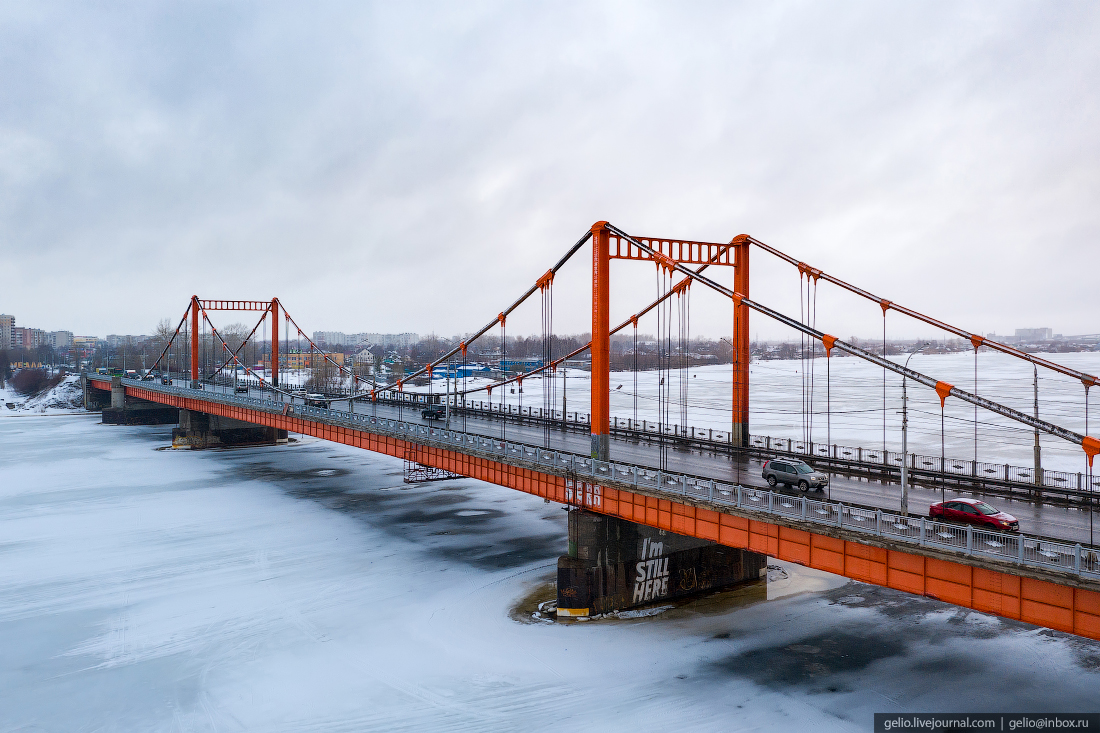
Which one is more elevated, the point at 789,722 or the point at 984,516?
the point at 984,516

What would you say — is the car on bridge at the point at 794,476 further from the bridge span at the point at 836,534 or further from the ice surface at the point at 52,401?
the ice surface at the point at 52,401

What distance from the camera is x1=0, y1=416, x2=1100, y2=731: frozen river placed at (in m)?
25.4

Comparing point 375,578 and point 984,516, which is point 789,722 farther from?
point 375,578

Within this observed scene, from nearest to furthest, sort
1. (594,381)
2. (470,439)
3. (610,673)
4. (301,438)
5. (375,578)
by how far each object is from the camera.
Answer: (610,673) < (594,381) < (375,578) < (470,439) < (301,438)

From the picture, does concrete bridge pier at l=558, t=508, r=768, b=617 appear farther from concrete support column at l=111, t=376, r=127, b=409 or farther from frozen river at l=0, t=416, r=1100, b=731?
concrete support column at l=111, t=376, r=127, b=409

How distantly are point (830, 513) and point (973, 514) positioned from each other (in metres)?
4.57

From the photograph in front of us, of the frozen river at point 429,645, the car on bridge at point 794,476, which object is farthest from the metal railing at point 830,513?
the frozen river at point 429,645

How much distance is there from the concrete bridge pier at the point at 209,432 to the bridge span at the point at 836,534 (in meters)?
66.5

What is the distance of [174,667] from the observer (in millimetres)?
29062

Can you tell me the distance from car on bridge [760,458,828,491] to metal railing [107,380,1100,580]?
1.25 m

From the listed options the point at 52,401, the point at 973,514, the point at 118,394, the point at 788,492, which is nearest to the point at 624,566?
the point at 788,492

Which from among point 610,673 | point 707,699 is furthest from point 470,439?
point 707,699

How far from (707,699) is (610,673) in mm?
4033

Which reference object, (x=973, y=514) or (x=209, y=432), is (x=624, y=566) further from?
(x=209, y=432)
